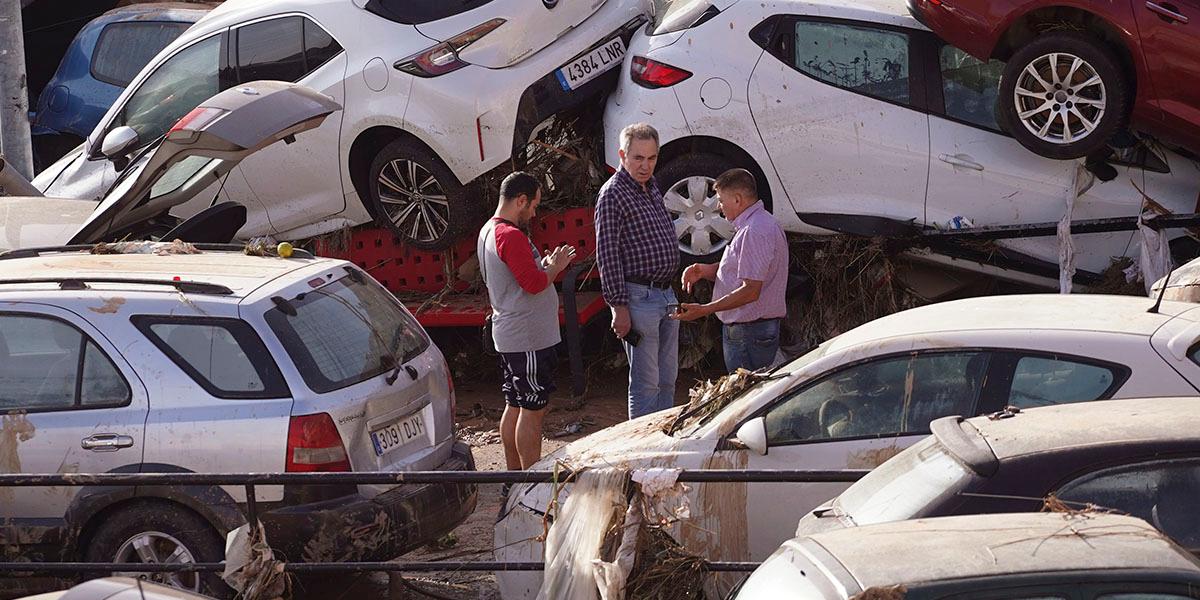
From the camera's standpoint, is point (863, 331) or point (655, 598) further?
point (863, 331)

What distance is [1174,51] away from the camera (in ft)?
23.8

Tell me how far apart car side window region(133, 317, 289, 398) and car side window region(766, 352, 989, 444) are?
6.58 ft

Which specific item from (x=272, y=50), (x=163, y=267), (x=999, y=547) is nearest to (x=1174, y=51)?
(x=999, y=547)

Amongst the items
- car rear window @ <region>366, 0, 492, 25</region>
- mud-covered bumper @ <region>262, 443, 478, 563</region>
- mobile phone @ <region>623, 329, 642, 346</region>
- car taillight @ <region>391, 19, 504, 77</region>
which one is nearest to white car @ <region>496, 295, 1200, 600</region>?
mud-covered bumper @ <region>262, 443, 478, 563</region>

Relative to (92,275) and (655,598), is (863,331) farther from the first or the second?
(92,275)

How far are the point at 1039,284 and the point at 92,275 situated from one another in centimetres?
522

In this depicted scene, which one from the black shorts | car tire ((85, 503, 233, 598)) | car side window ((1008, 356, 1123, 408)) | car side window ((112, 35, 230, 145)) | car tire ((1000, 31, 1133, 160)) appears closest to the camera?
car side window ((1008, 356, 1123, 408))

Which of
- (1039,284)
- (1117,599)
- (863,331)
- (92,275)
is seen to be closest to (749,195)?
(863,331)

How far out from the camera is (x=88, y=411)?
544cm

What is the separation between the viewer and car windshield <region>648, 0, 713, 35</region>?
835 cm

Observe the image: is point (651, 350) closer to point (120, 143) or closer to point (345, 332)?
point (345, 332)

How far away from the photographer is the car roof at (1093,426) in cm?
383

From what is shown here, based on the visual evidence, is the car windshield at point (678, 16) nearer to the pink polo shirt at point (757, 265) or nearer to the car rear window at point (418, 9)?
the car rear window at point (418, 9)

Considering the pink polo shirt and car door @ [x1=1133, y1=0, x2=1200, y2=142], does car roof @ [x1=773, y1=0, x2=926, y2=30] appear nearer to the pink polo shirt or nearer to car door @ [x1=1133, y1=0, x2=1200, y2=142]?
car door @ [x1=1133, y1=0, x2=1200, y2=142]
